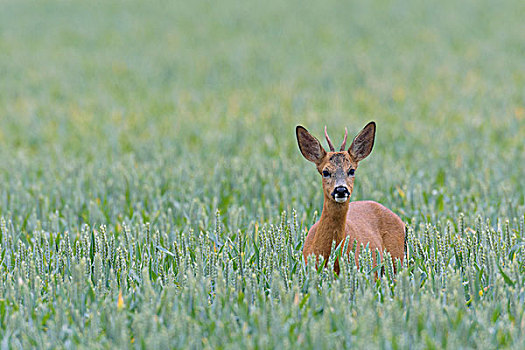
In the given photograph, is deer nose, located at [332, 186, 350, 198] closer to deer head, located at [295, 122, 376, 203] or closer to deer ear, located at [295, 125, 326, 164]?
deer head, located at [295, 122, 376, 203]

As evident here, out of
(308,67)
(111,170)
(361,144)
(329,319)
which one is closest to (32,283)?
(329,319)

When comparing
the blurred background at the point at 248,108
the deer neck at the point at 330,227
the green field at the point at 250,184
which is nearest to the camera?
the green field at the point at 250,184

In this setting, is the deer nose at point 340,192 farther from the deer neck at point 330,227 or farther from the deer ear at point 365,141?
the deer ear at point 365,141

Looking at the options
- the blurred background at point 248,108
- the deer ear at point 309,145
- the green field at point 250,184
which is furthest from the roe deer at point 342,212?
the blurred background at point 248,108

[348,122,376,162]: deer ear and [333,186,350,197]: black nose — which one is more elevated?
[348,122,376,162]: deer ear

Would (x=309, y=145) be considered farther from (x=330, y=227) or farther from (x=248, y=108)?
(x=248, y=108)

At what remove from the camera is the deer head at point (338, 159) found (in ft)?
13.2

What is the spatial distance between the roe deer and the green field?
0.48 feet

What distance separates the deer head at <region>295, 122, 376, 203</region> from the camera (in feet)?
13.2

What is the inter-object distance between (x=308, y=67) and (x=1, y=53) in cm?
935

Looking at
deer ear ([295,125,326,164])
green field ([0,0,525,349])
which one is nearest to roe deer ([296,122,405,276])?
deer ear ([295,125,326,164])

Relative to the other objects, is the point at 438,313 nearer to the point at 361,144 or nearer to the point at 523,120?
the point at 361,144

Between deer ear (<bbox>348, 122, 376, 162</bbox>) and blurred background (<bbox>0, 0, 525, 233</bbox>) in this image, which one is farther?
blurred background (<bbox>0, 0, 525, 233</bbox>)

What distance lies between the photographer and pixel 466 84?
48.0ft
